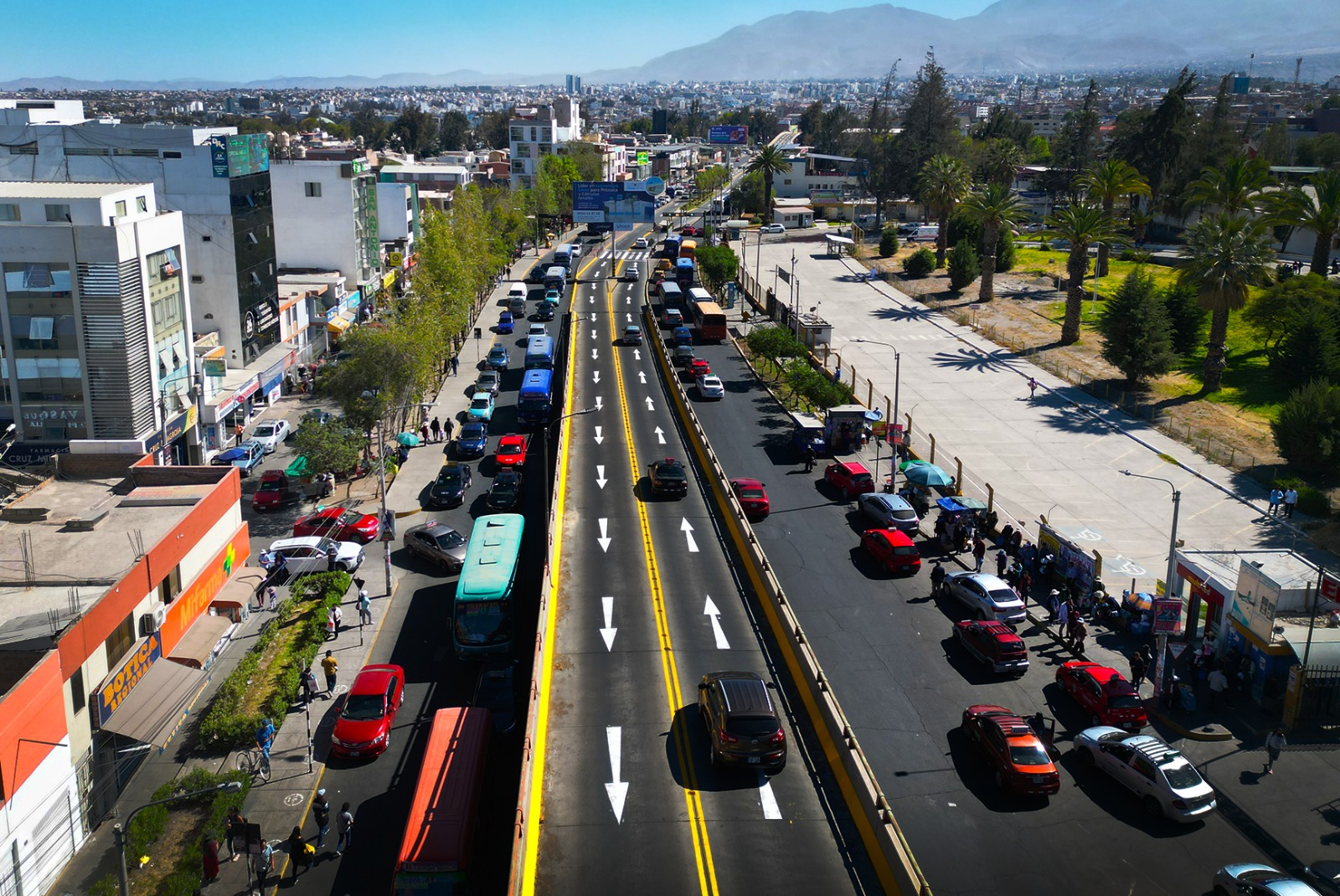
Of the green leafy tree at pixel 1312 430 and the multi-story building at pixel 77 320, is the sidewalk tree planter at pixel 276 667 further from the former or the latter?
the green leafy tree at pixel 1312 430

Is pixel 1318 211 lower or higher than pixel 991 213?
higher

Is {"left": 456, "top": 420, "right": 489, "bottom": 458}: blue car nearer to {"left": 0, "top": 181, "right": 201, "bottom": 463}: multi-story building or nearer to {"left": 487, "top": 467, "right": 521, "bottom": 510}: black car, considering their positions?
{"left": 487, "top": 467, "right": 521, "bottom": 510}: black car

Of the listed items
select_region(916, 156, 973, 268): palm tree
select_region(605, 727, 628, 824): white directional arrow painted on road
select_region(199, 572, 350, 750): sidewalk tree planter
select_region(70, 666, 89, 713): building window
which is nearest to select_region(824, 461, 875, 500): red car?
select_region(199, 572, 350, 750): sidewalk tree planter

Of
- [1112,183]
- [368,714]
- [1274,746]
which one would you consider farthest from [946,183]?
[368,714]

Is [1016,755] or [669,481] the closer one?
[1016,755]

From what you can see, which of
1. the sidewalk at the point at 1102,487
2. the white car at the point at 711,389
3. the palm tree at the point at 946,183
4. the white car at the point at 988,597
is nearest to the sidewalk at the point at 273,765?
the white car at the point at 988,597

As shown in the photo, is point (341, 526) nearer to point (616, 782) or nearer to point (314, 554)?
point (314, 554)

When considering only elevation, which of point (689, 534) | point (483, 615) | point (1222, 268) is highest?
point (1222, 268)
